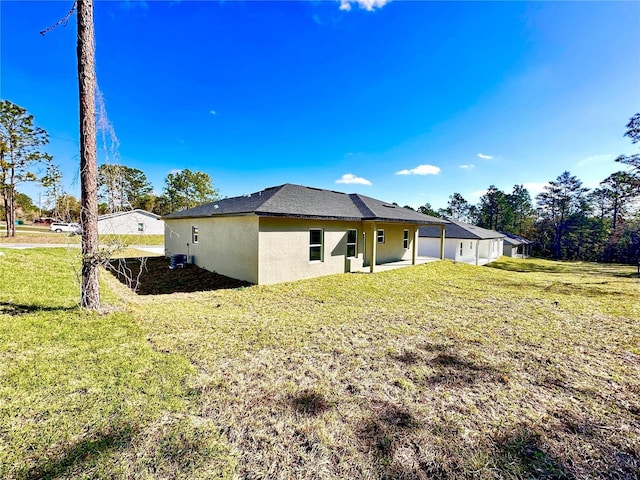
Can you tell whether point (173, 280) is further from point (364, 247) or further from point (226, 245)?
point (364, 247)

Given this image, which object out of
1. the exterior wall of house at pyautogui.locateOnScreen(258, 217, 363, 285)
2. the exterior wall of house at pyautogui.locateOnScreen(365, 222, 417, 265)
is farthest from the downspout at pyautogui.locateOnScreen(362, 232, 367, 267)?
the exterior wall of house at pyautogui.locateOnScreen(258, 217, 363, 285)

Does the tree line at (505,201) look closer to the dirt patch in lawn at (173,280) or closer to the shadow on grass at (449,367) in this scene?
the dirt patch in lawn at (173,280)

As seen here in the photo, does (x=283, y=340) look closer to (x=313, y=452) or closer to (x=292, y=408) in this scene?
(x=292, y=408)

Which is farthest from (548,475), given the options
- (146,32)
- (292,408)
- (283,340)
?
(146,32)

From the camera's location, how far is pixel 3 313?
16.0 ft

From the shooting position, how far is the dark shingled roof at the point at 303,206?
9.36 meters

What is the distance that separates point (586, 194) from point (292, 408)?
172 ft

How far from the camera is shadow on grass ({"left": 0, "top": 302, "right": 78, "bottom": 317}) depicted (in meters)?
4.98

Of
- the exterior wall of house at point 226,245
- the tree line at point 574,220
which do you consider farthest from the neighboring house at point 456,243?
the tree line at point 574,220

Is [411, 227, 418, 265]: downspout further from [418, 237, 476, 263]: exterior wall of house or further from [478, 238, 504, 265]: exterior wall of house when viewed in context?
[478, 238, 504, 265]: exterior wall of house

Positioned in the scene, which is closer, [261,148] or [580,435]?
[580,435]

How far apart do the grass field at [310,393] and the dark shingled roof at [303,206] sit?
4109 mm

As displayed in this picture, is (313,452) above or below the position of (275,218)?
below

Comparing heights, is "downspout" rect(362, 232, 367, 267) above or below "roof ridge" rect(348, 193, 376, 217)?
below
